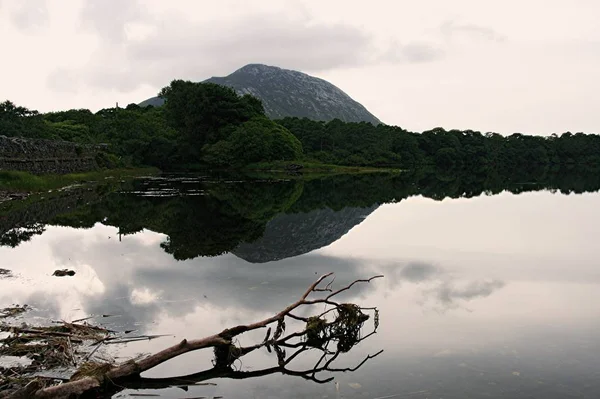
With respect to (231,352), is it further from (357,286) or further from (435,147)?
(435,147)

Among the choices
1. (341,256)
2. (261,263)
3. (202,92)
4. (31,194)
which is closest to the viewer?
(261,263)

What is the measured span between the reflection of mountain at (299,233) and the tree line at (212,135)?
55.8 meters

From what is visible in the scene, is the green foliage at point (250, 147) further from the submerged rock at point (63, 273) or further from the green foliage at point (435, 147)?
the submerged rock at point (63, 273)

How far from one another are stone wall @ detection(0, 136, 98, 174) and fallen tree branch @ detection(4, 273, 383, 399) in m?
41.0

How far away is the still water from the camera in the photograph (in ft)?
31.5

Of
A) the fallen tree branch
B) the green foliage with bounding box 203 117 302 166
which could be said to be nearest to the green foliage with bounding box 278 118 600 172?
the green foliage with bounding box 203 117 302 166

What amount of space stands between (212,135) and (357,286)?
92284 mm

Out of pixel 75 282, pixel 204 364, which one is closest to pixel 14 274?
pixel 75 282

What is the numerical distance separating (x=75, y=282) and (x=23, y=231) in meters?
10.7

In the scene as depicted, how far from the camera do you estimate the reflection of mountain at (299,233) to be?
21.5m

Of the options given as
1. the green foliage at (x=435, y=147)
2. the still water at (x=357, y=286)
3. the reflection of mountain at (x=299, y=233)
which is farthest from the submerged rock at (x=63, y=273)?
the green foliage at (x=435, y=147)

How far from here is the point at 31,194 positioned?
4006 cm

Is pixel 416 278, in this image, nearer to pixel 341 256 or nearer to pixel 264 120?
pixel 341 256

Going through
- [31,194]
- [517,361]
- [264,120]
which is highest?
[264,120]
